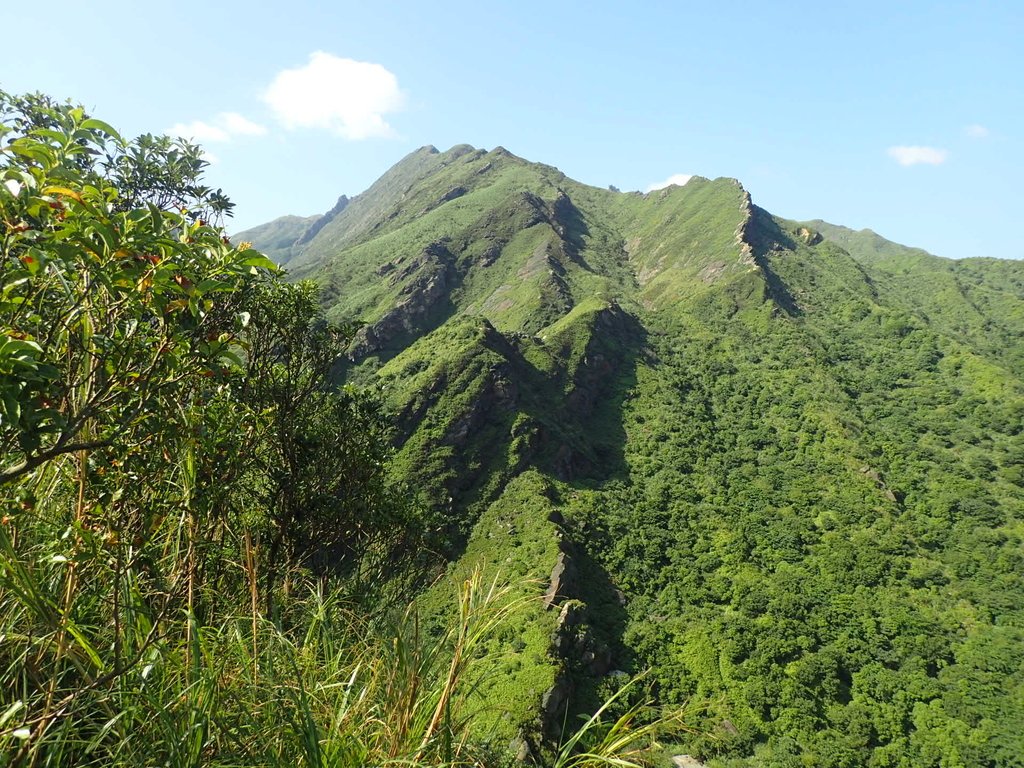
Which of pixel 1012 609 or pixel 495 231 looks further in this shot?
pixel 495 231

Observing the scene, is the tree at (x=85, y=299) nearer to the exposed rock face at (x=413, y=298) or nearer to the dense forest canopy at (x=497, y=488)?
the dense forest canopy at (x=497, y=488)

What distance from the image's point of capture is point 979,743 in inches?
1393

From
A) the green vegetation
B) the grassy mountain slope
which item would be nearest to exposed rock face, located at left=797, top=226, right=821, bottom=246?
the grassy mountain slope

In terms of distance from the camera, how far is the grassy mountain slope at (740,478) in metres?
39.8

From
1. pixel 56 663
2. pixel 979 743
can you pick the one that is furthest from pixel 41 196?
pixel 979 743

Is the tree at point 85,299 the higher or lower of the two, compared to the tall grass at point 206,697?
higher

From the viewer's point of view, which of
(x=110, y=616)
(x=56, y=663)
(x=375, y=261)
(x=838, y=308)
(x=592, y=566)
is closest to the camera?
(x=56, y=663)

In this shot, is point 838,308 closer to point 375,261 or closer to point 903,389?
point 903,389

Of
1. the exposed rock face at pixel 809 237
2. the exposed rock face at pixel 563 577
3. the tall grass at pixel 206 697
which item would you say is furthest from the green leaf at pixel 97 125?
the exposed rock face at pixel 809 237

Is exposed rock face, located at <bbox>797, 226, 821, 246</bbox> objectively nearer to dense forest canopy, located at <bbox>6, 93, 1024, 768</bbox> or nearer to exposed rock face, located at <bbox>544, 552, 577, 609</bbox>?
dense forest canopy, located at <bbox>6, 93, 1024, 768</bbox>

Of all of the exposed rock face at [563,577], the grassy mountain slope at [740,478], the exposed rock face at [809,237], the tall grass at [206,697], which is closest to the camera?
the tall grass at [206,697]

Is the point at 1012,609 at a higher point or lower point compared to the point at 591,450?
lower

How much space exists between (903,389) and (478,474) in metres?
61.6

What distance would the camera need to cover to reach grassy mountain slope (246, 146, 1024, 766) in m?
39.8
